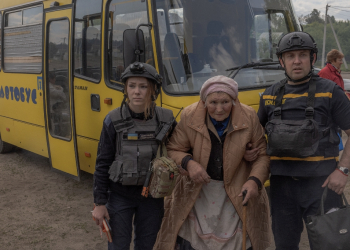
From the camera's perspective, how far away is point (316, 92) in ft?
8.62

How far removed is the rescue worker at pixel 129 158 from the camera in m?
2.68

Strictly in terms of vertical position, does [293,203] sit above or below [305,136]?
below

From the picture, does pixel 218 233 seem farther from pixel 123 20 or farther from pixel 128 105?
pixel 123 20

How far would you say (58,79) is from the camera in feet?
19.1

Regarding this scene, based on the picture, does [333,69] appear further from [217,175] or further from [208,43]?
[217,175]

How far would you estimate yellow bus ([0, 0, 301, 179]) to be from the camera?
14.5 ft

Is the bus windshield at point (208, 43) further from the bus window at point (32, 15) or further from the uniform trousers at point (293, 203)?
the bus window at point (32, 15)

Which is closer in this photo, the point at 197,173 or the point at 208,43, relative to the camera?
the point at 197,173

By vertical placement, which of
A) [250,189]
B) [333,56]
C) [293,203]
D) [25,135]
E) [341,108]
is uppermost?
[333,56]

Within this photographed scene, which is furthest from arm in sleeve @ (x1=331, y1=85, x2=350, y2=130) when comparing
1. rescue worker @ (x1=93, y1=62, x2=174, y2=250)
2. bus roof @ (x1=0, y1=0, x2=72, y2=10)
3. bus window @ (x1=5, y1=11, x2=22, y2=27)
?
bus window @ (x1=5, y1=11, x2=22, y2=27)

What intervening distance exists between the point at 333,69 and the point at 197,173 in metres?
5.85

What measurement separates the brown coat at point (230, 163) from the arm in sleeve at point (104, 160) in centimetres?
39

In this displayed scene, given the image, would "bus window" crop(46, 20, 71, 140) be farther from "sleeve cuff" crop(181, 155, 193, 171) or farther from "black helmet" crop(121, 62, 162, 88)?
"sleeve cuff" crop(181, 155, 193, 171)

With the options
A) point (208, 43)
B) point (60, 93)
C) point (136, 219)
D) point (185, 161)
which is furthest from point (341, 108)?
point (60, 93)
